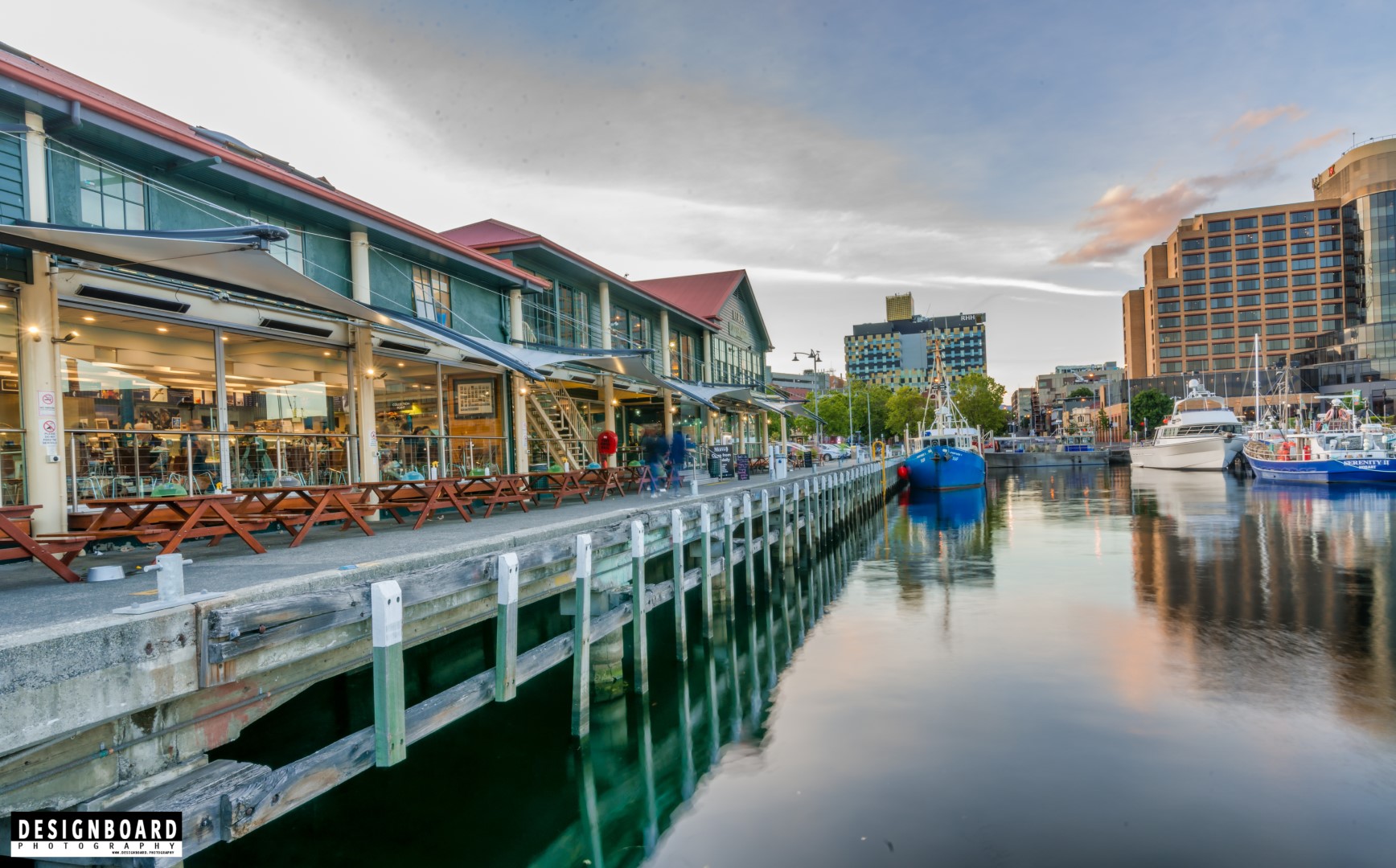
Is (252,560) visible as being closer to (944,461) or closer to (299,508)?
(299,508)

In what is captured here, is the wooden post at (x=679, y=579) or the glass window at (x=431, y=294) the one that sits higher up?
the glass window at (x=431, y=294)

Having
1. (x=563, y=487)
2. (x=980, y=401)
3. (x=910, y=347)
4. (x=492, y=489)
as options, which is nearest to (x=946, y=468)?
(x=563, y=487)

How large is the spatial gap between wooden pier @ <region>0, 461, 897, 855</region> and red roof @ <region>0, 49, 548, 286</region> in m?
6.75

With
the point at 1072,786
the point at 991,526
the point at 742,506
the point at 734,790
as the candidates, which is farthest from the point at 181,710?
the point at 991,526

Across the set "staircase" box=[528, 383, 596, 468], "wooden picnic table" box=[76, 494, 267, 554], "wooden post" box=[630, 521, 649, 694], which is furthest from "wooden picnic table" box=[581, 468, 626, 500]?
"wooden picnic table" box=[76, 494, 267, 554]

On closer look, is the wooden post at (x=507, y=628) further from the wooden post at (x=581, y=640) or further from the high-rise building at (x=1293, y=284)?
the high-rise building at (x=1293, y=284)

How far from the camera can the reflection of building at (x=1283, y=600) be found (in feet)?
31.2

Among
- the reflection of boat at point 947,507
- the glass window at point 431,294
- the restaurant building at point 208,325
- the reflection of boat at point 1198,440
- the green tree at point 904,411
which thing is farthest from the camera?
the green tree at point 904,411

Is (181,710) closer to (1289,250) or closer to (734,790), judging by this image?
(734,790)

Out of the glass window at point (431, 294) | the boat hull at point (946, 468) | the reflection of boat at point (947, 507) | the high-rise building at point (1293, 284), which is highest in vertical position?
the high-rise building at point (1293, 284)

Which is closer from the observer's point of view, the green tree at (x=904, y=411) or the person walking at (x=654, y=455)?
the person walking at (x=654, y=455)

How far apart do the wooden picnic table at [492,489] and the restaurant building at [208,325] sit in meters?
1.81

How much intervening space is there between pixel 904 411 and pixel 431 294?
246 ft

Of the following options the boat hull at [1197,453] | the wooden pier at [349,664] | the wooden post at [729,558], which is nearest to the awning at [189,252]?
the wooden pier at [349,664]
